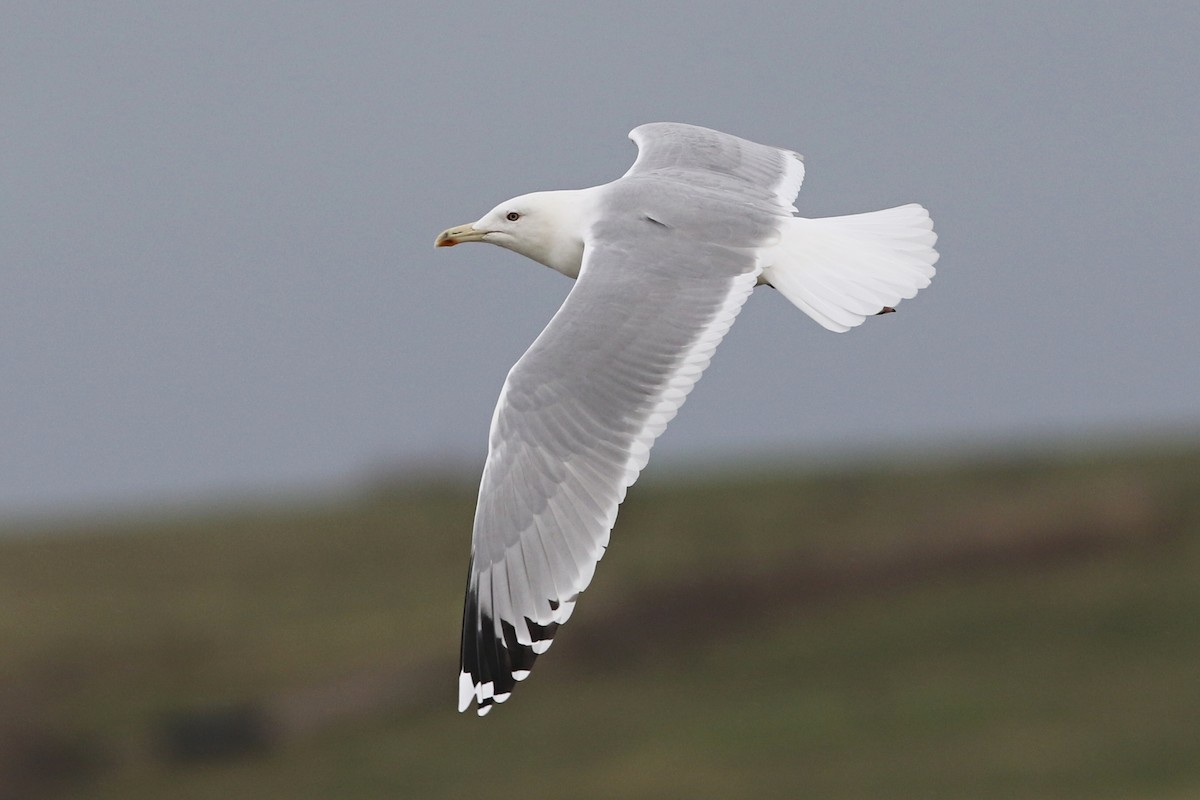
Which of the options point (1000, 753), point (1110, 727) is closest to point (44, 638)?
point (1000, 753)

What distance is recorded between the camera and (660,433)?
611cm

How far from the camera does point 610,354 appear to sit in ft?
20.4

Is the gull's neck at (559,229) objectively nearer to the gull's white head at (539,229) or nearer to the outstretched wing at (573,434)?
the gull's white head at (539,229)

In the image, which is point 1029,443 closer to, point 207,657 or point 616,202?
point 207,657

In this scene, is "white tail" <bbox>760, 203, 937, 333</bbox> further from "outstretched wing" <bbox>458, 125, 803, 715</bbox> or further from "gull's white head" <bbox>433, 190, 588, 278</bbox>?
"gull's white head" <bbox>433, 190, 588, 278</bbox>

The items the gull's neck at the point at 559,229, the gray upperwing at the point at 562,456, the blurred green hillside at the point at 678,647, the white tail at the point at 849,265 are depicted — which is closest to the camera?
the gray upperwing at the point at 562,456

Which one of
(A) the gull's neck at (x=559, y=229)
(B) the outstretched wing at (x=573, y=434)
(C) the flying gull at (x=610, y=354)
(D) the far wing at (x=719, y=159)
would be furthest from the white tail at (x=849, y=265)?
(A) the gull's neck at (x=559, y=229)

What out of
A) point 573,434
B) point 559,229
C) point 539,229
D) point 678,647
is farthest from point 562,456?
point 678,647

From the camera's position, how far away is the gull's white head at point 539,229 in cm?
709

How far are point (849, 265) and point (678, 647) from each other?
831 inches

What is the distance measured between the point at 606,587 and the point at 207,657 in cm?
539

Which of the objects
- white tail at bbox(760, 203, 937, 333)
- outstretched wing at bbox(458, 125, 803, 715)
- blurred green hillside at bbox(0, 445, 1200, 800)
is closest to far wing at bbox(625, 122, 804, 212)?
white tail at bbox(760, 203, 937, 333)

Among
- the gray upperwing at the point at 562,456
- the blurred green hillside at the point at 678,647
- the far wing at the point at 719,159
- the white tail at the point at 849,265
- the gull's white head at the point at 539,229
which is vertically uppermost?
the far wing at the point at 719,159

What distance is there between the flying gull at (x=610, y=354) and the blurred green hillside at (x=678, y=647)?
644 inches
